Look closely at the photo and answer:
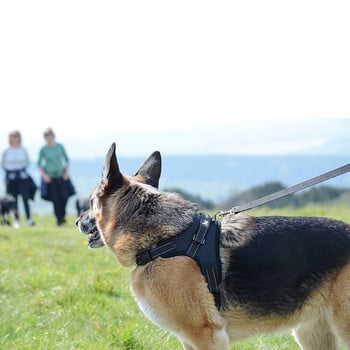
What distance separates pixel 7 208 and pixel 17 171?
1.59 metres

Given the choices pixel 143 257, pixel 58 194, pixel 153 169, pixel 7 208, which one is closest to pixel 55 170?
pixel 58 194

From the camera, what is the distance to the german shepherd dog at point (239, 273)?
4484mm

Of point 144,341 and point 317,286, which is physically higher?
point 317,286

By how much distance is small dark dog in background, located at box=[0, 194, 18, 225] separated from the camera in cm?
1762

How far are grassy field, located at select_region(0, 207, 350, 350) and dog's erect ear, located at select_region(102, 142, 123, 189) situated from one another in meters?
1.50

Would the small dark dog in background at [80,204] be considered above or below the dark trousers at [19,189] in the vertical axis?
below

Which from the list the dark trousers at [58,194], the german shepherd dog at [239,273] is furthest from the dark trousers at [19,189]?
the german shepherd dog at [239,273]

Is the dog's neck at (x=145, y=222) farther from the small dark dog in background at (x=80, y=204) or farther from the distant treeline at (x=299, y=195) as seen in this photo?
the distant treeline at (x=299, y=195)

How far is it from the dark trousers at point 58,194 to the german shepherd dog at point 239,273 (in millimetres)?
12768

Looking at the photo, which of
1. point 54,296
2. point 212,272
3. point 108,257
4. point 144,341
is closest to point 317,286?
point 212,272

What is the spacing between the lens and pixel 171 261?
14.9 feet

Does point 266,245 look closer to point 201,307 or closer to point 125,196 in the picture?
point 201,307

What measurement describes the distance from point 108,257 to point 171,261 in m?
6.62

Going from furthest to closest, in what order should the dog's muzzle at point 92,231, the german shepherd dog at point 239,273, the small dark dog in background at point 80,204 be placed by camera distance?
the small dark dog in background at point 80,204
the dog's muzzle at point 92,231
the german shepherd dog at point 239,273
